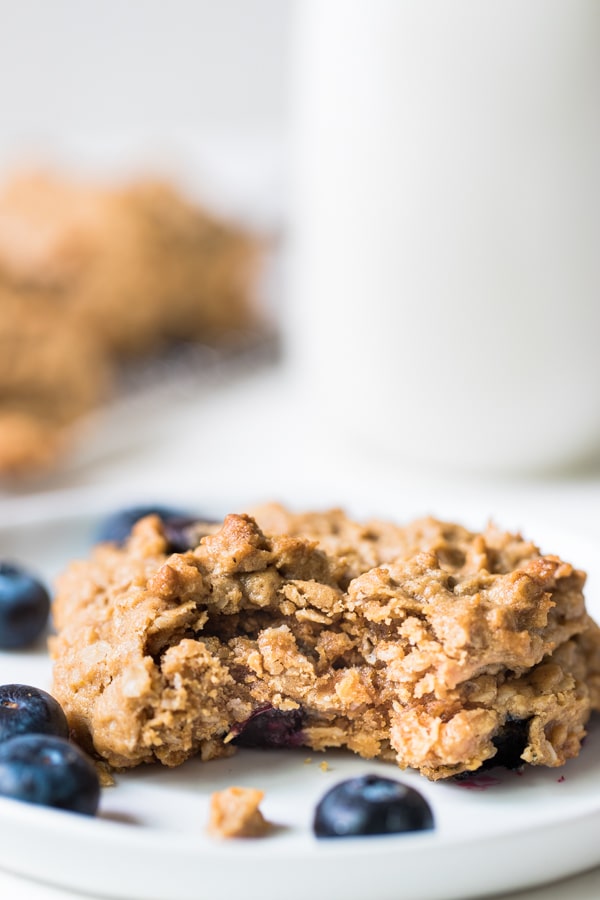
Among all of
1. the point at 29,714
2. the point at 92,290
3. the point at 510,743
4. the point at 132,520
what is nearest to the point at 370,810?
the point at 510,743

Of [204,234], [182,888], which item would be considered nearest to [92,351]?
[204,234]

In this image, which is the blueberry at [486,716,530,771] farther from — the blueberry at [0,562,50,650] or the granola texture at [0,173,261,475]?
the granola texture at [0,173,261,475]

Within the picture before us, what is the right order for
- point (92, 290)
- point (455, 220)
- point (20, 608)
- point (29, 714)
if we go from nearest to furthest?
point (29, 714) → point (20, 608) → point (455, 220) → point (92, 290)

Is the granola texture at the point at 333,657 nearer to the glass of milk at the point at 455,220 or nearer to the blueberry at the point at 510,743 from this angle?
the blueberry at the point at 510,743

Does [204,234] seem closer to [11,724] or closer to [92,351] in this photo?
[92,351]

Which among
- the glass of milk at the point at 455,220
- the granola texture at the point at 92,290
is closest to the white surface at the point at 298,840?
the glass of milk at the point at 455,220

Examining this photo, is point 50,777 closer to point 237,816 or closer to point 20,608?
point 237,816

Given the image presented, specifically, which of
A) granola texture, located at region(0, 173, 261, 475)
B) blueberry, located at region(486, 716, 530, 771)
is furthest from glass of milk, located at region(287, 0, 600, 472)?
blueberry, located at region(486, 716, 530, 771)
